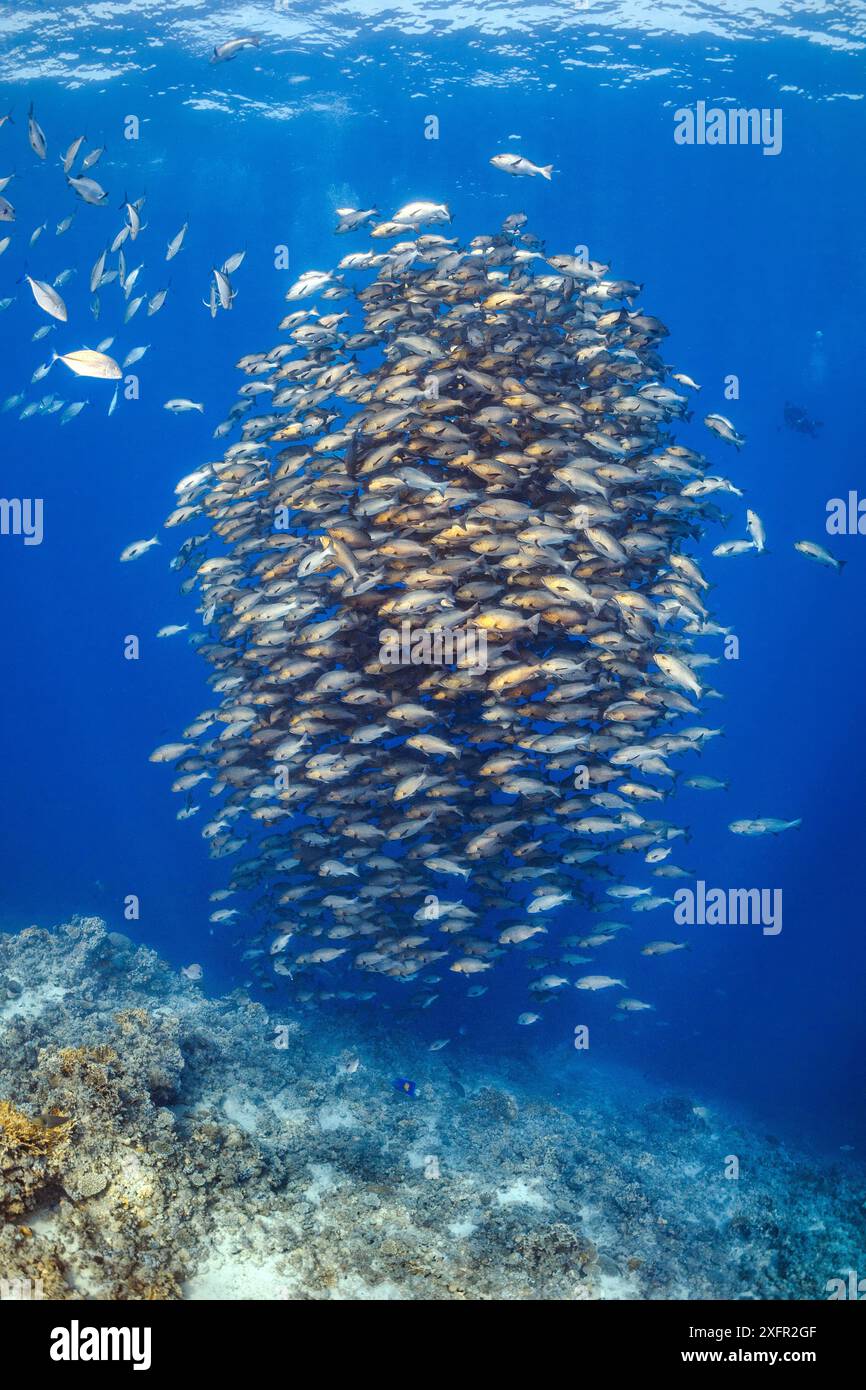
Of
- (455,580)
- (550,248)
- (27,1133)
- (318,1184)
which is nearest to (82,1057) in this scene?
(27,1133)

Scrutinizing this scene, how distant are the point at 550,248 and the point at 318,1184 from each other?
88.9 feet

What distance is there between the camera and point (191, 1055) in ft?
26.7

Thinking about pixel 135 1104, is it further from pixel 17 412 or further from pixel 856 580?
pixel 17 412

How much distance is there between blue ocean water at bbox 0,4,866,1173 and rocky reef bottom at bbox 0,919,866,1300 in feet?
14.8

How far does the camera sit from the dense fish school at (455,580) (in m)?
7.31

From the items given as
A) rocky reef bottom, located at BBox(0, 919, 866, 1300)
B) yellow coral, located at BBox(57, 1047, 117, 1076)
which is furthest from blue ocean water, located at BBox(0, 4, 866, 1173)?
yellow coral, located at BBox(57, 1047, 117, 1076)

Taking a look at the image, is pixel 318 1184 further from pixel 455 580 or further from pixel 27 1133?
pixel 455 580

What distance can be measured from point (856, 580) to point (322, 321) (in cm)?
2830

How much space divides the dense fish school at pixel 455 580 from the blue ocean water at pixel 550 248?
20.4 feet

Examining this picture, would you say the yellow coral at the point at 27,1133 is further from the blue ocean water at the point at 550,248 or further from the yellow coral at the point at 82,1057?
the blue ocean water at the point at 550,248

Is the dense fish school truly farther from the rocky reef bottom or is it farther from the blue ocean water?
the blue ocean water

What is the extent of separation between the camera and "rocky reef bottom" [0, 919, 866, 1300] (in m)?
5.49

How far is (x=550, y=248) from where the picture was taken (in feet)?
87.0

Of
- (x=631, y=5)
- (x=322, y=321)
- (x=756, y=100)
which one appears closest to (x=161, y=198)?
(x=631, y=5)
